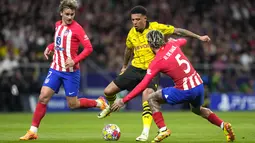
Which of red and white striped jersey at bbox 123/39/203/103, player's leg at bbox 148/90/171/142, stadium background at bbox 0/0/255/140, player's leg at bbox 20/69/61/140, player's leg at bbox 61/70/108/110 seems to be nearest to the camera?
red and white striped jersey at bbox 123/39/203/103

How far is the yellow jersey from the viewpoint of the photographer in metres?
13.2

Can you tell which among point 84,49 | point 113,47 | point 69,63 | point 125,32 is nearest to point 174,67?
point 84,49

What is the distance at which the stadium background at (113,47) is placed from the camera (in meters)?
25.6

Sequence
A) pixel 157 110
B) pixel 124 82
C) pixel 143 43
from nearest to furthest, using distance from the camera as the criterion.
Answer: pixel 157 110 < pixel 143 43 < pixel 124 82

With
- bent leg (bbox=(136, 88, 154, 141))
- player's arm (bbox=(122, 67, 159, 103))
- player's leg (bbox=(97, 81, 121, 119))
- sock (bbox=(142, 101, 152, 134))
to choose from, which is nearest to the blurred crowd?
player's leg (bbox=(97, 81, 121, 119))

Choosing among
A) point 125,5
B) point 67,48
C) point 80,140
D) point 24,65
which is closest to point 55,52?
point 67,48

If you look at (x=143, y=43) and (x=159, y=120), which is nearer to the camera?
(x=159, y=120)

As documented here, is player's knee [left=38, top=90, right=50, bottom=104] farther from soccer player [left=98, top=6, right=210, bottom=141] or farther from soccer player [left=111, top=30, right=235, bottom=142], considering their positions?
soccer player [left=111, top=30, right=235, bottom=142]

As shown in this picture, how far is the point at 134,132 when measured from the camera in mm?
14852

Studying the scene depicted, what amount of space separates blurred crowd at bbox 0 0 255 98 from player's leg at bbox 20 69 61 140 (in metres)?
12.5

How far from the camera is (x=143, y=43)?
13258 millimetres

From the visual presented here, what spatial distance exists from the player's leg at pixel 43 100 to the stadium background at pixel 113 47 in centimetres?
1117

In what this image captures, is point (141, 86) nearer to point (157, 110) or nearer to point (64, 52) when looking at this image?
point (157, 110)

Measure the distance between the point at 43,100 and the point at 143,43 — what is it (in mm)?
2348
